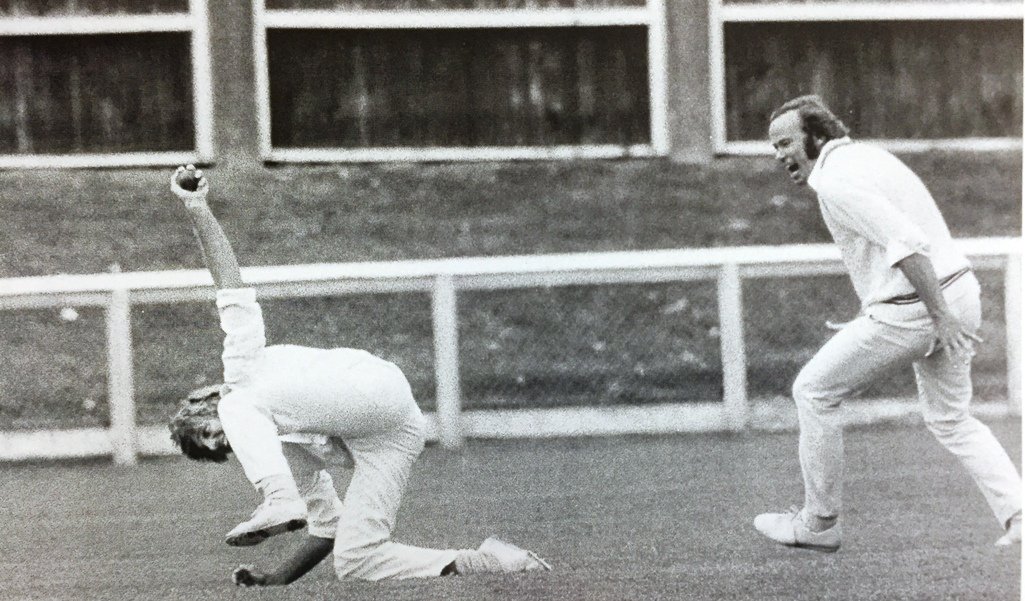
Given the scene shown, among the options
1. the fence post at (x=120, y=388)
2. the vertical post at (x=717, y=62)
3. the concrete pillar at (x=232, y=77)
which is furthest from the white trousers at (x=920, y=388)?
the concrete pillar at (x=232, y=77)

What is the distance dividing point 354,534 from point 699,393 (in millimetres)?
1411

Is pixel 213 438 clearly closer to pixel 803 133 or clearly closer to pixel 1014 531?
pixel 803 133

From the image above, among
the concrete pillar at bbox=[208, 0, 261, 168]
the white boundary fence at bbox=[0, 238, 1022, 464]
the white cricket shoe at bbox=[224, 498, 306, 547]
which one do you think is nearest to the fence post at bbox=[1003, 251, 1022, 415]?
the white boundary fence at bbox=[0, 238, 1022, 464]

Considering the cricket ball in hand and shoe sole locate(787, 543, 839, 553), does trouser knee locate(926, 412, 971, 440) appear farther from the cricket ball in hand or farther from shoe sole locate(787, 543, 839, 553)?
the cricket ball in hand

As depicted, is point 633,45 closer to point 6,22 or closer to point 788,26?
point 788,26

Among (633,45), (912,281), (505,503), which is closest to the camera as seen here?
(912,281)

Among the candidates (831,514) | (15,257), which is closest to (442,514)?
(831,514)

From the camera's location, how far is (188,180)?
9.14 feet

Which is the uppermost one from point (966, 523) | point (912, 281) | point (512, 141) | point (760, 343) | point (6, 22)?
point (6, 22)

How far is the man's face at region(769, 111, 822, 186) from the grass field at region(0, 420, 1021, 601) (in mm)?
797

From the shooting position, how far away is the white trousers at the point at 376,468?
2.79m

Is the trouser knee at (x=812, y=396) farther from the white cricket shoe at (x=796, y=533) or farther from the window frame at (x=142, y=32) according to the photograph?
the window frame at (x=142, y=32)

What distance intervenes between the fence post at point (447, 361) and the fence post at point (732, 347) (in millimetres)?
806

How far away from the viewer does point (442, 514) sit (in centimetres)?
320
